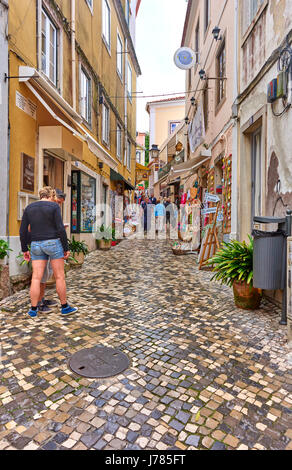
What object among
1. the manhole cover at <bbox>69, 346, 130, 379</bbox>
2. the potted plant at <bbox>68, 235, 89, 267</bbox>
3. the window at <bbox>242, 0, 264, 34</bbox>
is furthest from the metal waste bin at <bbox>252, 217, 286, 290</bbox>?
the window at <bbox>242, 0, 264, 34</bbox>

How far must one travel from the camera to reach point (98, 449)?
1.96 m

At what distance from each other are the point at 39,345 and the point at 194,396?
179 centimetres

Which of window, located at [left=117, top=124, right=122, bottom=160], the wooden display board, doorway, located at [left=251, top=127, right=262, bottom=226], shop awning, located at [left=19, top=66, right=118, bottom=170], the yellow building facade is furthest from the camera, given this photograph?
window, located at [left=117, top=124, right=122, bottom=160]

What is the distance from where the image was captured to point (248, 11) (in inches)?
274

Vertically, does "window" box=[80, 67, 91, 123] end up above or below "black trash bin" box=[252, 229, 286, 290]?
above

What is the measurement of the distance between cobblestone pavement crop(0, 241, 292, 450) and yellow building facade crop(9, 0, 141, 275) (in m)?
2.39

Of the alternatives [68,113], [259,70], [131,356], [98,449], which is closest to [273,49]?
[259,70]

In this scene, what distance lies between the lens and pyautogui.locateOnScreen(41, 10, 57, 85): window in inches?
275

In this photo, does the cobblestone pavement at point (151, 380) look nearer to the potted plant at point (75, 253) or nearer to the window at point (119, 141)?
the potted plant at point (75, 253)

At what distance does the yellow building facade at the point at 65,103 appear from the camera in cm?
558

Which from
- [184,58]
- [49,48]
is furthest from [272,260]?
[184,58]

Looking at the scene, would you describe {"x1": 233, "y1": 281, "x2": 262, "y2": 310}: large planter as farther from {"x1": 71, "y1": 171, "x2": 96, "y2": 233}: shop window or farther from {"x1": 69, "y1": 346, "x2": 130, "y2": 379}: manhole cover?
{"x1": 71, "y1": 171, "x2": 96, "y2": 233}: shop window

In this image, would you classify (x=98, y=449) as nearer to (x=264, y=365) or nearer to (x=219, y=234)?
(x=264, y=365)

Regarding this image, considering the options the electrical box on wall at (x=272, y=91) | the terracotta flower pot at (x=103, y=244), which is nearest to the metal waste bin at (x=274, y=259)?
the electrical box on wall at (x=272, y=91)
